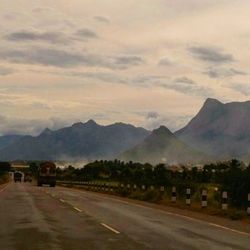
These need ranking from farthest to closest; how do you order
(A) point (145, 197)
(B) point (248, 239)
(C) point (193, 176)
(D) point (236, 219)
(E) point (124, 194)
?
(C) point (193, 176)
(E) point (124, 194)
(A) point (145, 197)
(D) point (236, 219)
(B) point (248, 239)

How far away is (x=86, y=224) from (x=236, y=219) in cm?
714

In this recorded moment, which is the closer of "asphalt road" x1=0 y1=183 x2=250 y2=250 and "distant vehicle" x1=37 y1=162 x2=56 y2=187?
"asphalt road" x1=0 y1=183 x2=250 y2=250

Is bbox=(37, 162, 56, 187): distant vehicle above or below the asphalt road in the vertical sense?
above

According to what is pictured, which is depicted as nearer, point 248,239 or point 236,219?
point 248,239

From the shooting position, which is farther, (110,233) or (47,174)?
(47,174)

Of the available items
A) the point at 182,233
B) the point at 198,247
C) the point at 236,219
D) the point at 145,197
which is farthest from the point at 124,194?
the point at 198,247

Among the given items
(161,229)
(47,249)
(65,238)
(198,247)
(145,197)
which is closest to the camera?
(47,249)

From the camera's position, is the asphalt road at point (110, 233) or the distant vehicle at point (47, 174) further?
the distant vehicle at point (47, 174)

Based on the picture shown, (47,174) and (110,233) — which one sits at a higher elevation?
(47,174)

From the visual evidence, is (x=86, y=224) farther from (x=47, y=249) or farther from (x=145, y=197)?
(x=145, y=197)

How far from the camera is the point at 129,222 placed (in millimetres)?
20938

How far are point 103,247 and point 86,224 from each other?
618cm

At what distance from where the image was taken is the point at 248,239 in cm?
1653

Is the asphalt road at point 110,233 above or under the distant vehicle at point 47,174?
under
